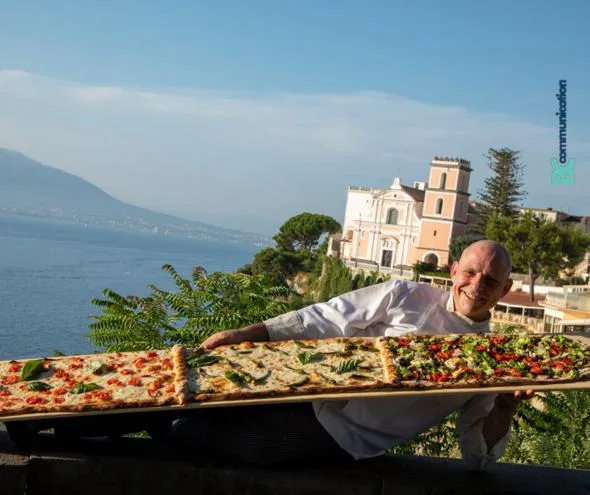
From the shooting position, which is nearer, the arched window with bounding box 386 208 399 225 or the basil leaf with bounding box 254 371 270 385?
the basil leaf with bounding box 254 371 270 385

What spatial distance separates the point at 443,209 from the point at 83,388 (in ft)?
247

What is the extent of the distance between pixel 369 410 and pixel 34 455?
53.3 inches

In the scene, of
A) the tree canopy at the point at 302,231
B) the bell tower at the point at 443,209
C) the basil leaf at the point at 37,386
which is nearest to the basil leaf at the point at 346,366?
the basil leaf at the point at 37,386

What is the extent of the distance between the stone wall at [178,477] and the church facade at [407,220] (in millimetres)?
69286

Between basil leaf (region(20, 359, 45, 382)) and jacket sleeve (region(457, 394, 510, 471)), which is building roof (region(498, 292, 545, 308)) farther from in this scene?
basil leaf (region(20, 359, 45, 382))

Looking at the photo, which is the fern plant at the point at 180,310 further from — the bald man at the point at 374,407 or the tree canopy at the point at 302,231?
the tree canopy at the point at 302,231

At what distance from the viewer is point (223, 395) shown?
3266 millimetres

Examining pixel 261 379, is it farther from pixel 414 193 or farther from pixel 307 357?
pixel 414 193

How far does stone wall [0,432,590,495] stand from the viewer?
3.25 metres

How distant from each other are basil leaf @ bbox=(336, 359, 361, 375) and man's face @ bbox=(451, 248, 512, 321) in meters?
0.68

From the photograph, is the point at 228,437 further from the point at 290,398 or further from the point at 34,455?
the point at 34,455

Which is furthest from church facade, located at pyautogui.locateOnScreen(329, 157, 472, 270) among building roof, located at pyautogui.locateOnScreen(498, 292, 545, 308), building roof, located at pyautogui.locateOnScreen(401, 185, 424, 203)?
building roof, located at pyautogui.locateOnScreen(498, 292, 545, 308)

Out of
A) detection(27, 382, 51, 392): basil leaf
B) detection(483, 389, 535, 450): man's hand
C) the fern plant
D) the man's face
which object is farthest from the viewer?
the fern plant

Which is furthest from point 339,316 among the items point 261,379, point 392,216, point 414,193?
point 414,193
